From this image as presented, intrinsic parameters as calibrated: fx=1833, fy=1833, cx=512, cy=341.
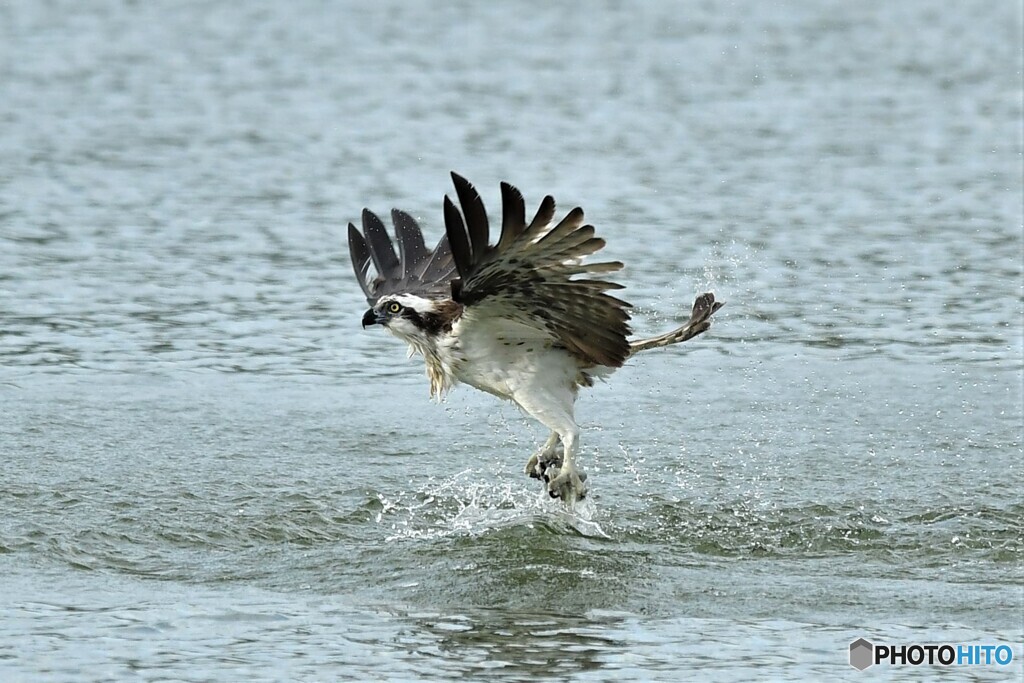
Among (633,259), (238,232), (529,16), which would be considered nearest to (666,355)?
(633,259)

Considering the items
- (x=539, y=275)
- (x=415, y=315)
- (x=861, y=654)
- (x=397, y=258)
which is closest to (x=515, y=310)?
(x=539, y=275)

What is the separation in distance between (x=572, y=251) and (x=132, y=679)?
2.84m

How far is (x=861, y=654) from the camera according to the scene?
A: 7.91 meters

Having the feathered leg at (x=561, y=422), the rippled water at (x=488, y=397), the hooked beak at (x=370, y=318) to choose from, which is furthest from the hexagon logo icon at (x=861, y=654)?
the hooked beak at (x=370, y=318)

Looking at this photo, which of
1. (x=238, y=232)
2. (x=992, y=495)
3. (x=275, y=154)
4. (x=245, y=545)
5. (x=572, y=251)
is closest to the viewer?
(x=572, y=251)

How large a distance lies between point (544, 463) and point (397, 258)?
4.87 ft

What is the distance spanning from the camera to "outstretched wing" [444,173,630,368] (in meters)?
8.43

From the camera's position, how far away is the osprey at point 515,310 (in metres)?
8.62

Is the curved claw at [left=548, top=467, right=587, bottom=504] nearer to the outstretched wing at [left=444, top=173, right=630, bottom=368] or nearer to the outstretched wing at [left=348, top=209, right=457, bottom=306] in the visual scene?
the outstretched wing at [left=444, top=173, right=630, bottom=368]

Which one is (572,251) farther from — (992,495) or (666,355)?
(666,355)

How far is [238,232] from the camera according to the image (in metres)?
16.2

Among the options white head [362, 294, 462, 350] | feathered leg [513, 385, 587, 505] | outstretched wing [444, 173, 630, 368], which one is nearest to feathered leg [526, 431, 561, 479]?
feathered leg [513, 385, 587, 505]

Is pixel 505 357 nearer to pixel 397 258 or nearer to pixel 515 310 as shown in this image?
pixel 515 310

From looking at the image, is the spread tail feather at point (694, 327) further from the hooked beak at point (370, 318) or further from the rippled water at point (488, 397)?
the hooked beak at point (370, 318)
